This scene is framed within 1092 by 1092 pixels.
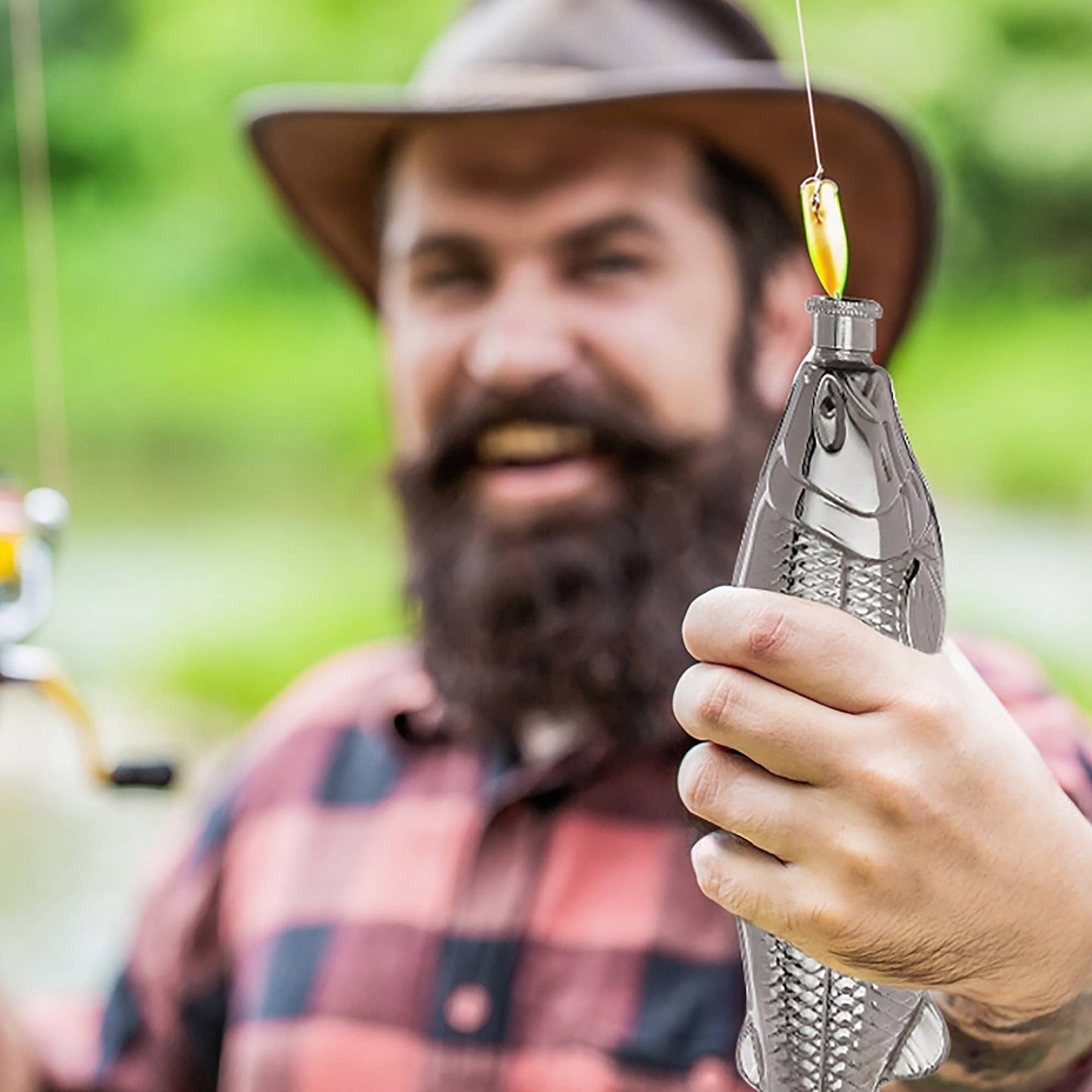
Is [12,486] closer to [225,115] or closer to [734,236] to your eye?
[734,236]

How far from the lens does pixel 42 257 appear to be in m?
2.38

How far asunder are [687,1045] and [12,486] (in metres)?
0.52

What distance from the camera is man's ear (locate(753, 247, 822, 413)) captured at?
1066 mm

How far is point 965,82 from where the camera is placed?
2.54m

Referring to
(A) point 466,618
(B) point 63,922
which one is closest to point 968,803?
(A) point 466,618

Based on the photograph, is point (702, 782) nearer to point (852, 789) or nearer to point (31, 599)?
point (852, 789)

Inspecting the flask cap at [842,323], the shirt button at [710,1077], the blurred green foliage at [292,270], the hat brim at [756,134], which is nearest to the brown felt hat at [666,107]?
the hat brim at [756,134]

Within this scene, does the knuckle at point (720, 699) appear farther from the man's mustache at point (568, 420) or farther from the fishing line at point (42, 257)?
the fishing line at point (42, 257)

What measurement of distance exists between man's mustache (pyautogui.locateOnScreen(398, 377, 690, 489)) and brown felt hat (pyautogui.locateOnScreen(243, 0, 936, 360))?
0.18 meters

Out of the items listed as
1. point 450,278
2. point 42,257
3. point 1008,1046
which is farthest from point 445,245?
point 42,257

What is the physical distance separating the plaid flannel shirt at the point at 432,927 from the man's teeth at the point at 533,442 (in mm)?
214

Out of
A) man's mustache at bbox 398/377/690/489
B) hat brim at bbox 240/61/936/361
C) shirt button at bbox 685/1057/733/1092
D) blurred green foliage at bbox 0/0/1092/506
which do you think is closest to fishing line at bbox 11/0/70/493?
blurred green foliage at bbox 0/0/1092/506

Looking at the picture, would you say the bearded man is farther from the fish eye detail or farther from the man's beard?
the fish eye detail

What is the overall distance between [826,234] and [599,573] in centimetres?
64
